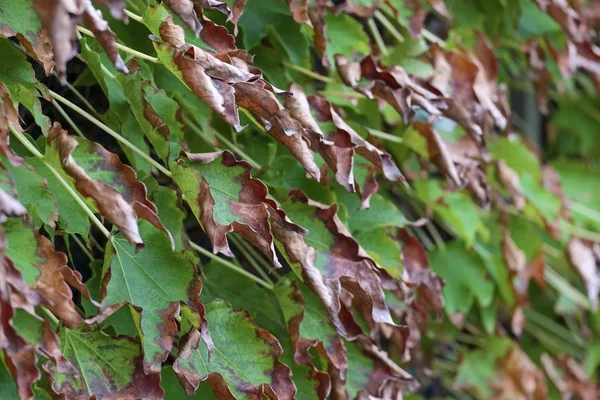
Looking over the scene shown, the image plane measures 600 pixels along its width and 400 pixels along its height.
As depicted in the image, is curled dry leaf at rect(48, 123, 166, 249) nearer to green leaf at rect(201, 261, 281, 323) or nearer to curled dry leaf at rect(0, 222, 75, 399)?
curled dry leaf at rect(0, 222, 75, 399)

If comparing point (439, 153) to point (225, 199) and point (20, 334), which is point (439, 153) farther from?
point (20, 334)

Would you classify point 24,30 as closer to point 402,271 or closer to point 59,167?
point 59,167

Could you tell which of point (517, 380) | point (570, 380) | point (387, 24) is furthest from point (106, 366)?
point (570, 380)

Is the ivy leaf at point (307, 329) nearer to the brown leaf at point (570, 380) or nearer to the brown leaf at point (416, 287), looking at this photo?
the brown leaf at point (416, 287)

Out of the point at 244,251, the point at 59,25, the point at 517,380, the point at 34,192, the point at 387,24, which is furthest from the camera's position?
the point at 517,380

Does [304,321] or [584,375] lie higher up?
[304,321]

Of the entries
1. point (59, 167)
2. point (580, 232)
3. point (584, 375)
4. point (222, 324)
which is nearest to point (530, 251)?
point (580, 232)
